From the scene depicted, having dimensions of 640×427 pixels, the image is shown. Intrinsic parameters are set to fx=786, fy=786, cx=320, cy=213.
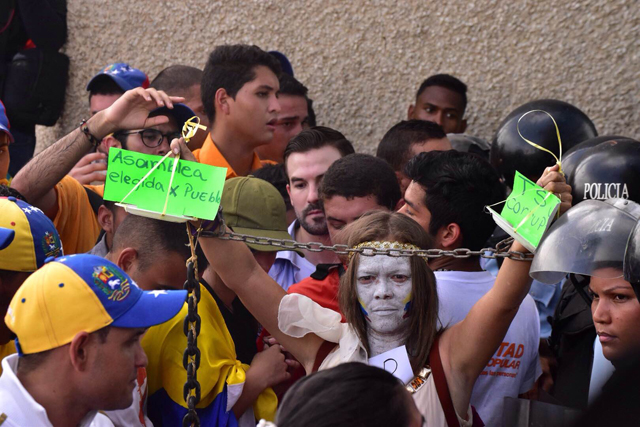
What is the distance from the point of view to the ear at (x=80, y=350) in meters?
2.13

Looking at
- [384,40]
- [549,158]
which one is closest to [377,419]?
[549,158]

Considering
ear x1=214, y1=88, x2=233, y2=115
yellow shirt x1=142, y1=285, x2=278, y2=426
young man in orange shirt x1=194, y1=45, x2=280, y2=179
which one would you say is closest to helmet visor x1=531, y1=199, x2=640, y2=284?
yellow shirt x1=142, y1=285, x2=278, y2=426

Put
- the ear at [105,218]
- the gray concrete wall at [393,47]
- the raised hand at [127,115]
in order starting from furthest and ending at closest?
1. the gray concrete wall at [393,47]
2. the ear at [105,218]
3. the raised hand at [127,115]

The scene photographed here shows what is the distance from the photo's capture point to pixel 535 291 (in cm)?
390

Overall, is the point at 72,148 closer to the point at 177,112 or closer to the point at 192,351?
the point at 177,112

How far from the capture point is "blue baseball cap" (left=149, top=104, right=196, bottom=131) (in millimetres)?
3676

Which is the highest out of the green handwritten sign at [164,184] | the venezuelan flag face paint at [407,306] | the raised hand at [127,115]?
the raised hand at [127,115]

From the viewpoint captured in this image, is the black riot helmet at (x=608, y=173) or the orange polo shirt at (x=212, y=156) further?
the orange polo shirt at (x=212, y=156)

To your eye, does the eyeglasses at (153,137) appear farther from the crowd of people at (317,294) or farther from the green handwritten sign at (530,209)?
the green handwritten sign at (530,209)

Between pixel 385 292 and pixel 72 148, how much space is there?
60.4 inches

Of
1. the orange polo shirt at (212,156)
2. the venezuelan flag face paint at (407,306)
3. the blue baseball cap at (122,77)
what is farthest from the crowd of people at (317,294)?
the blue baseball cap at (122,77)

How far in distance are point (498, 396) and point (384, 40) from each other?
11.6 ft

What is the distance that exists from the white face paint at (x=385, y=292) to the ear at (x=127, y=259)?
0.89 m

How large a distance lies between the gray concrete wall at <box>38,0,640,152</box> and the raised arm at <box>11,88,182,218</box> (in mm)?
2789
